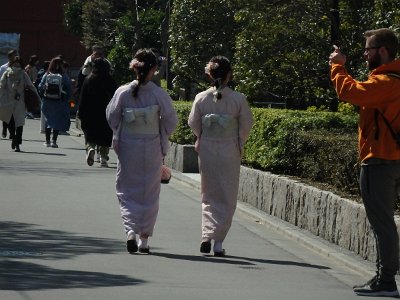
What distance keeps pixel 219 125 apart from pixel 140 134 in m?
0.74

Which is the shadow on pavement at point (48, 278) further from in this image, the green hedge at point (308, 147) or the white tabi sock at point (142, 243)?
the green hedge at point (308, 147)

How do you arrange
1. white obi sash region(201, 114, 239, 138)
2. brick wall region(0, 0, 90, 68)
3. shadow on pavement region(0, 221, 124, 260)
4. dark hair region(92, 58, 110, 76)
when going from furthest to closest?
brick wall region(0, 0, 90, 68), dark hair region(92, 58, 110, 76), white obi sash region(201, 114, 239, 138), shadow on pavement region(0, 221, 124, 260)

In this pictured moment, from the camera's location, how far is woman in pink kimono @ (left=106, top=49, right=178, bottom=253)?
1219 cm

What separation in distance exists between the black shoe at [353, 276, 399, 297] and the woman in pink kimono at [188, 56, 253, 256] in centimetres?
271

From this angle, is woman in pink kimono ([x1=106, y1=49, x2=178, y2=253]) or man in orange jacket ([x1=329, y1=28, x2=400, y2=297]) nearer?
man in orange jacket ([x1=329, y1=28, x2=400, y2=297])


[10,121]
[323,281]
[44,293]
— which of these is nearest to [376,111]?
[323,281]

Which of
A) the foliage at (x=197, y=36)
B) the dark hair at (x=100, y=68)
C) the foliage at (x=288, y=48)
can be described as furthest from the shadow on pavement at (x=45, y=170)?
the foliage at (x=197, y=36)

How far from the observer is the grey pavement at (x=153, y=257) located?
9.64 m

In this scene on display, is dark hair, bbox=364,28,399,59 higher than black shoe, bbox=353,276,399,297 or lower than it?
higher

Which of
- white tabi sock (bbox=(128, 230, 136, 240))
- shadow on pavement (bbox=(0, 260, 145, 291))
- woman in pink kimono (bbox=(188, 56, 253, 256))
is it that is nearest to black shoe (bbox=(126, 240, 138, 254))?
white tabi sock (bbox=(128, 230, 136, 240))

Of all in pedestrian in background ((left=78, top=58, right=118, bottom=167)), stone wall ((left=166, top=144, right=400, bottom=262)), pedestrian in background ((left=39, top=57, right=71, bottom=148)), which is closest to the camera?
stone wall ((left=166, top=144, right=400, bottom=262))

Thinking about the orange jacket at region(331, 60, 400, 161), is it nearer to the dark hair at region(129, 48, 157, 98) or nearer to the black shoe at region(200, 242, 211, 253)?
the black shoe at region(200, 242, 211, 253)

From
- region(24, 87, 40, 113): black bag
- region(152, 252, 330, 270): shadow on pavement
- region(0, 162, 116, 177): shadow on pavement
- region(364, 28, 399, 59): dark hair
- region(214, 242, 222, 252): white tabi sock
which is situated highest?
region(364, 28, 399, 59): dark hair

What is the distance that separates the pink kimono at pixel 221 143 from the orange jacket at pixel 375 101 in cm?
267
